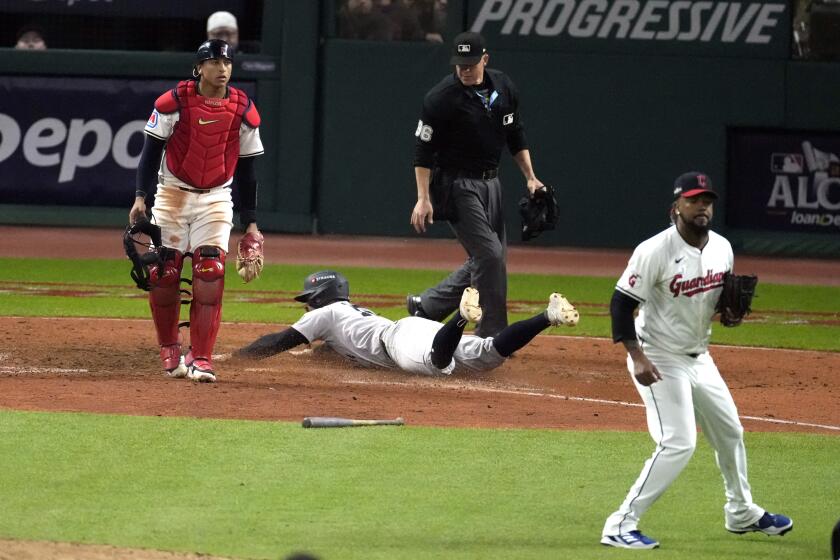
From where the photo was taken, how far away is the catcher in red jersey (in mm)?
9047

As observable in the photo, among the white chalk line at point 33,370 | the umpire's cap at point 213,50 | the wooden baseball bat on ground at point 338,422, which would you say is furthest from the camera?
the white chalk line at point 33,370

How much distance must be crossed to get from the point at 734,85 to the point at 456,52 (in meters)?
9.31

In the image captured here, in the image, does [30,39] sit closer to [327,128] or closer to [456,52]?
[327,128]

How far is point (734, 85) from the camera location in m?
18.3

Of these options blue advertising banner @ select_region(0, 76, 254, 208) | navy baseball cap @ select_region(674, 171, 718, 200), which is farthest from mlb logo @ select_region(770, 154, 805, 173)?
navy baseball cap @ select_region(674, 171, 718, 200)

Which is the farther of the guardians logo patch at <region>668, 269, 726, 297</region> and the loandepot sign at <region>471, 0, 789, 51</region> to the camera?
the loandepot sign at <region>471, 0, 789, 51</region>

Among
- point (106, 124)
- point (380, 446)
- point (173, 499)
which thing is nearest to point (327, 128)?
point (106, 124)

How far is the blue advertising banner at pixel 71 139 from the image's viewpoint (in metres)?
18.7

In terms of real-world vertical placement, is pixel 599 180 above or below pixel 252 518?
above

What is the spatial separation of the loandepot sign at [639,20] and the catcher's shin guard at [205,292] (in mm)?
9989

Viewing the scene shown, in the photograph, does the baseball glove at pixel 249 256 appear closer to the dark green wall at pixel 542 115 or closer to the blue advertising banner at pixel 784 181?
the dark green wall at pixel 542 115

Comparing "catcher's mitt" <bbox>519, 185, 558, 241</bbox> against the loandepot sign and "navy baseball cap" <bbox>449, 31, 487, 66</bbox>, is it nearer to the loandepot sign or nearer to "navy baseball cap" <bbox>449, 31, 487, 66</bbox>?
"navy baseball cap" <bbox>449, 31, 487, 66</bbox>

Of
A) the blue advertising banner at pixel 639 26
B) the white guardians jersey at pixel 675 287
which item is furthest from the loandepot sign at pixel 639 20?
the white guardians jersey at pixel 675 287

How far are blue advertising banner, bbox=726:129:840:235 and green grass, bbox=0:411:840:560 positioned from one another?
10.7m
